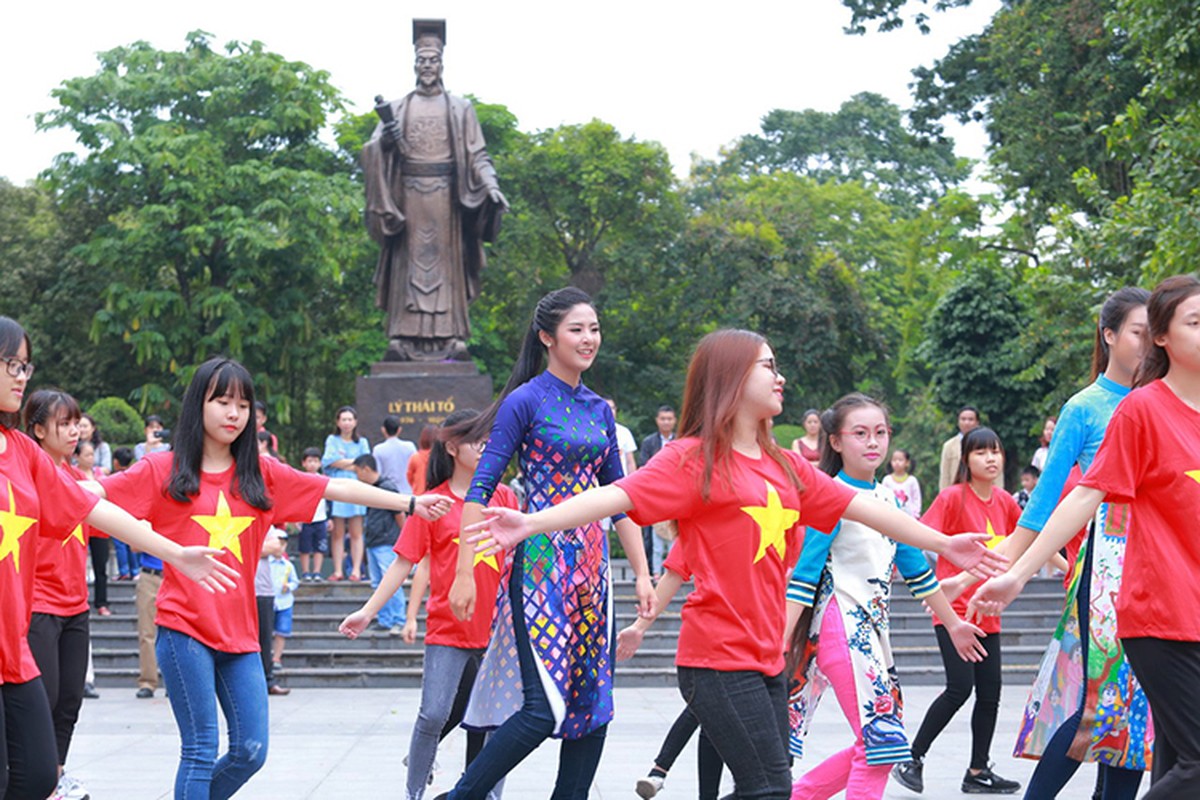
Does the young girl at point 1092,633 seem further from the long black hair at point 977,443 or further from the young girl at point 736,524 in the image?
the long black hair at point 977,443

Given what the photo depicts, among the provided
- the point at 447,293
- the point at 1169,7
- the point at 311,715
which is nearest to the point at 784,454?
the point at 311,715

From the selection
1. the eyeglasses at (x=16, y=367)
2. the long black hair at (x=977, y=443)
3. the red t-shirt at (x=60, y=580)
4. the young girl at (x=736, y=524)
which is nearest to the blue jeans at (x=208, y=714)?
the eyeglasses at (x=16, y=367)

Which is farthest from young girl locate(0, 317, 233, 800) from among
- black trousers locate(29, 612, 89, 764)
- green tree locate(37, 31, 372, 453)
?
green tree locate(37, 31, 372, 453)

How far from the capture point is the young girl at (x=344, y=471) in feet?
52.6

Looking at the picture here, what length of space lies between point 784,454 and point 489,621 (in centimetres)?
234

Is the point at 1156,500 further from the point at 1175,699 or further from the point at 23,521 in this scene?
the point at 23,521

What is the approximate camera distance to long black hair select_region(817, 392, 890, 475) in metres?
5.87

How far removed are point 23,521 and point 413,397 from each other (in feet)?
45.7

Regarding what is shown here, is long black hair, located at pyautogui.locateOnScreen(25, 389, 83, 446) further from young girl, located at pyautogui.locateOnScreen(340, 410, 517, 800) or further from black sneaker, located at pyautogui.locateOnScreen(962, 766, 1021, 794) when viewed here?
black sneaker, located at pyautogui.locateOnScreen(962, 766, 1021, 794)

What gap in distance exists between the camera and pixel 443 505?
5750mm

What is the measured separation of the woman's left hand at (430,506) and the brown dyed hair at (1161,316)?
251 centimetres

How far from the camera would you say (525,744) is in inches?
197

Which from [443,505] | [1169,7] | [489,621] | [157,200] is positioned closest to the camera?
[443,505]

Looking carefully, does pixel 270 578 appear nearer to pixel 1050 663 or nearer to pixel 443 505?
pixel 443 505
